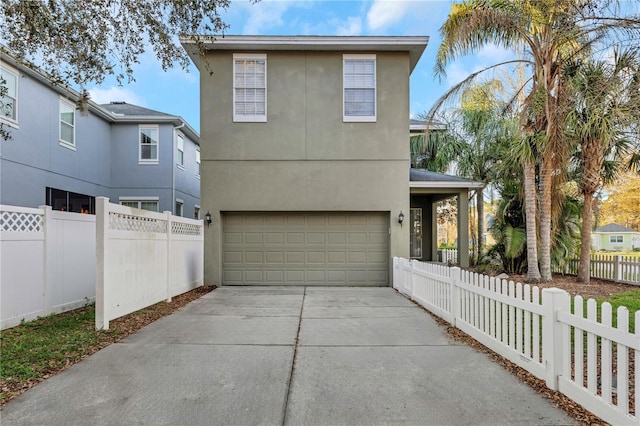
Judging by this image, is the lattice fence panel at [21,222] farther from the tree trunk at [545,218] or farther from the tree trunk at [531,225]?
the tree trunk at [545,218]

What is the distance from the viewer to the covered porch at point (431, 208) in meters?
10.8

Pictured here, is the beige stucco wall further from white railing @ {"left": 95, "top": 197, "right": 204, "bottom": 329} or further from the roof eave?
white railing @ {"left": 95, "top": 197, "right": 204, "bottom": 329}

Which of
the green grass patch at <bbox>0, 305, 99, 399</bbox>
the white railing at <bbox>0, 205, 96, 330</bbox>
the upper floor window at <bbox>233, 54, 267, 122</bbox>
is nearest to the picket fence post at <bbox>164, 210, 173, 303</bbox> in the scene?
the white railing at <bbox>0, 205, 96, 330</bbox>

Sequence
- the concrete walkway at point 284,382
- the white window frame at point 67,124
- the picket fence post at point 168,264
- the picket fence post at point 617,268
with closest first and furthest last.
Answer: the concrete walkway at point 284,382 → the picket fence post at point 168,264 → the picket fence post at point 617,268 → the white window frame at point 67,124

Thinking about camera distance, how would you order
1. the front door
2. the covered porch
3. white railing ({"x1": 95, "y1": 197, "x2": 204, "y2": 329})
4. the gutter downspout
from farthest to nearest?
the gutter downspout < the front door < the covered porch < white railing ({"x1": 95, "y1": 197, "x2": 204, "y2": 329})

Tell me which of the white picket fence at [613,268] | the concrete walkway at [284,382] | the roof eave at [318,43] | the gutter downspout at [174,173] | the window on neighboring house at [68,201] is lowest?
the concrete walkway at [284,382]

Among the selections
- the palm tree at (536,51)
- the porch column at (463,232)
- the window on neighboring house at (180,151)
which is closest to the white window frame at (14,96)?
the window on neighboring house at (180,151)

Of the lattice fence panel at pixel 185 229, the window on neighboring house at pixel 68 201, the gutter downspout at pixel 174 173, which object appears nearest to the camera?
the lattice fence panel at pixel 185 229

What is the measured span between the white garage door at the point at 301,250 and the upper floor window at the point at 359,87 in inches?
112

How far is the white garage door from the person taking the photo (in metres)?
9.95

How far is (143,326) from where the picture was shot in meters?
5.66

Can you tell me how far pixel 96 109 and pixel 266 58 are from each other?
24.5 feet

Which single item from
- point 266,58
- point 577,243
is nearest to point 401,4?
point 266,58

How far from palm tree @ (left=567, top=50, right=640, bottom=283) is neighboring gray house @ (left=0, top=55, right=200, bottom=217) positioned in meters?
11.8
